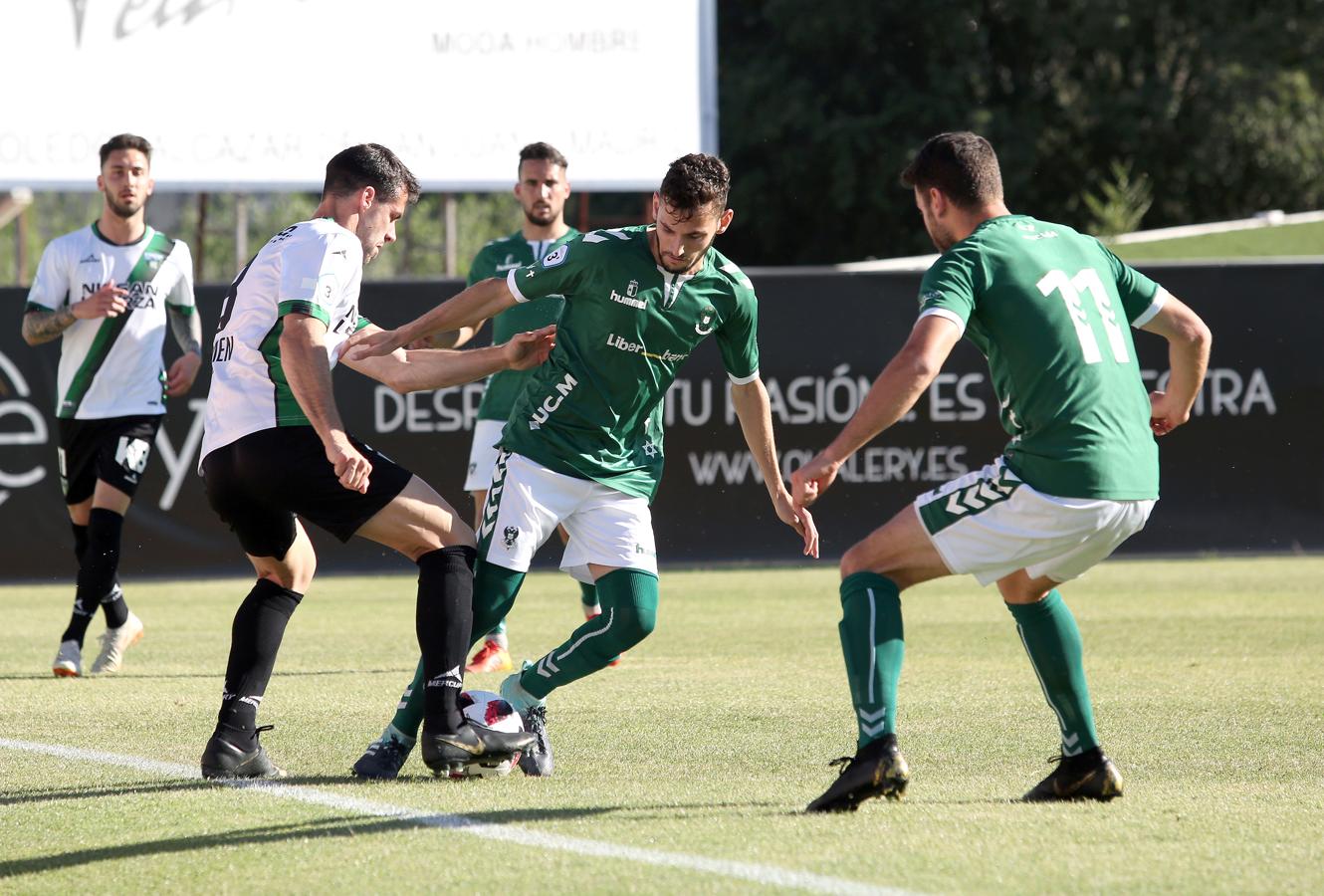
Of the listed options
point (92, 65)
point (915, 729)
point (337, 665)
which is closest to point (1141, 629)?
point (915, 729)

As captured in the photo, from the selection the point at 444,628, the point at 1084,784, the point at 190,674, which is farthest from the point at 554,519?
the point at 190,674

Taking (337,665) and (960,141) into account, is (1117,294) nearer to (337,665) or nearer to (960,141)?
(960,141)

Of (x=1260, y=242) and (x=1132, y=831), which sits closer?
(x=1132, y=831)

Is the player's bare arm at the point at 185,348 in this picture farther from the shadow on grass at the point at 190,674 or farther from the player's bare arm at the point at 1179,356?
the player's bare arm at the point at 1179,356

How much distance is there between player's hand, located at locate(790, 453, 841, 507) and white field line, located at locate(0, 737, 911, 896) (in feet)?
3.37

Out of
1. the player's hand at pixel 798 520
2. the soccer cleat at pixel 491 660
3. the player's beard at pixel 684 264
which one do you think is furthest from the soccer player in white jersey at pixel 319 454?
the soccer cleat at pixel 491 660

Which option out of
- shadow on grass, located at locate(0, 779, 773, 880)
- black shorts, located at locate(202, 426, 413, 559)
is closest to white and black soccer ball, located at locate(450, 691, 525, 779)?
shadow on grass, located at locate(0, 779, 773, 880)

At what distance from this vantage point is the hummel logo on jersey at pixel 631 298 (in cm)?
564

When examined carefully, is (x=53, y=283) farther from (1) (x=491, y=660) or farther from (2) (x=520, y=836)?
(2) (x=520, y=836)

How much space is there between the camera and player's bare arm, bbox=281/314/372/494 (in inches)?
203

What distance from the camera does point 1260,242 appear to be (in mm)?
28109

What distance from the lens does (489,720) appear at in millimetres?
5480

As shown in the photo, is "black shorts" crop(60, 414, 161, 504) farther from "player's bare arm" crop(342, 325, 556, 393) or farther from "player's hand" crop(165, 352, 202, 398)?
"player's bare arm" crop(342, 325, 556, 393)

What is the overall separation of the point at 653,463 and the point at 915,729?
1.48m
